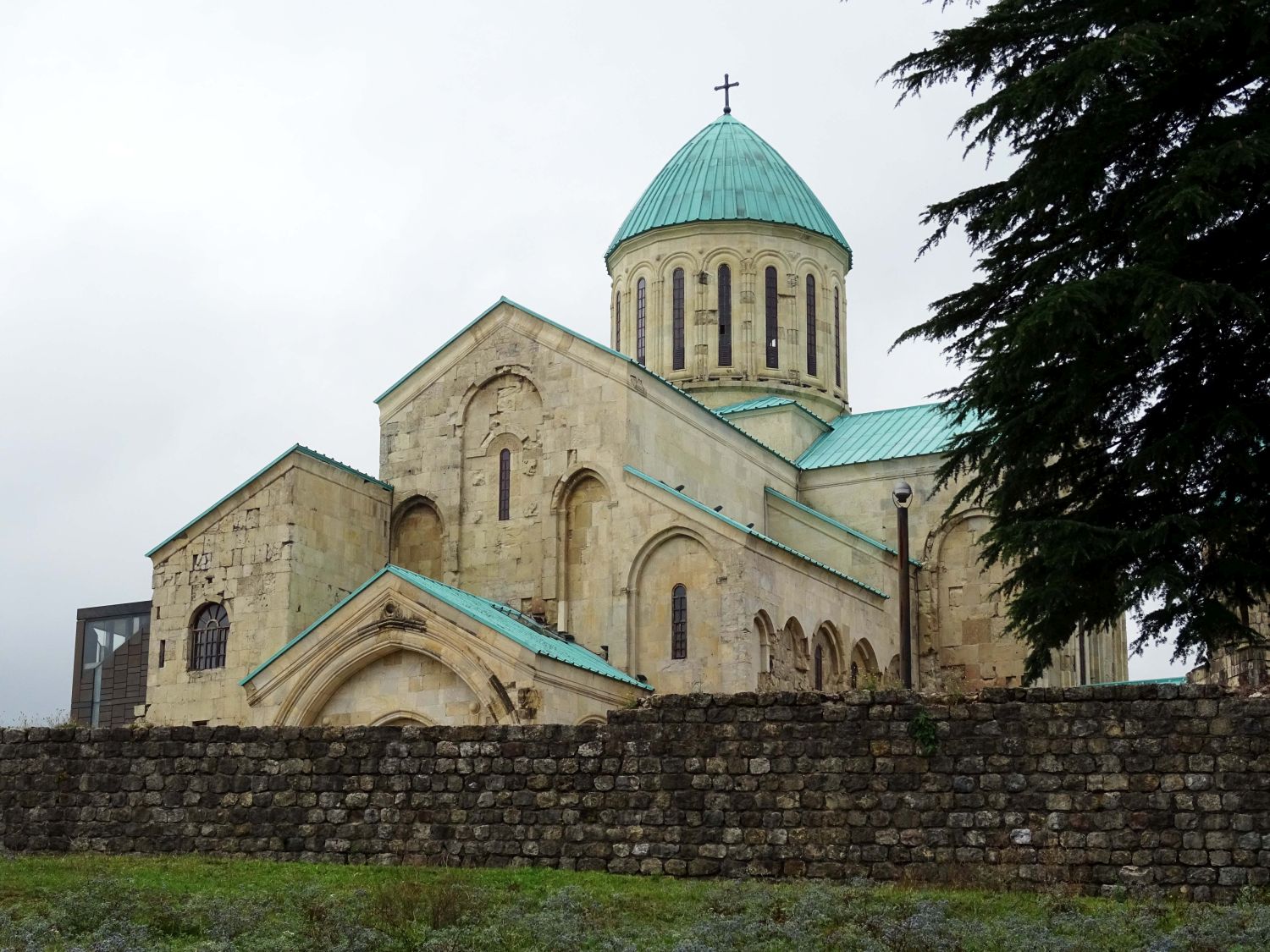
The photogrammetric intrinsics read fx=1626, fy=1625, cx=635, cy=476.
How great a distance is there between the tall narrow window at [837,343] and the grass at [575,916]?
22.0 metres

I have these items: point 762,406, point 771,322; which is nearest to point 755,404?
point 762,406

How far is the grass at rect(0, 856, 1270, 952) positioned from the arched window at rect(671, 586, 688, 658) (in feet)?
Result: 35.7

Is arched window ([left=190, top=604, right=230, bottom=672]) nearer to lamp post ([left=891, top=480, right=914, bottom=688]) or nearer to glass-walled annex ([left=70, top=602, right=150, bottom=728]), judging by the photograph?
lamp post ([left=891, top=480, right=914, bottom=688])

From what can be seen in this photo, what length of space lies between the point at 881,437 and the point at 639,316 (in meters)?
5.55

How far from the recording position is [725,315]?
3228 cm

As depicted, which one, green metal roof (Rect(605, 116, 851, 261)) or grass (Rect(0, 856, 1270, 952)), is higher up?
green metal roof (Rect(605, 116, 851, 261))

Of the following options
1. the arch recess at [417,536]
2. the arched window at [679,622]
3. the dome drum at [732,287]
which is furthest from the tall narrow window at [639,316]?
the arched window at [679,622]

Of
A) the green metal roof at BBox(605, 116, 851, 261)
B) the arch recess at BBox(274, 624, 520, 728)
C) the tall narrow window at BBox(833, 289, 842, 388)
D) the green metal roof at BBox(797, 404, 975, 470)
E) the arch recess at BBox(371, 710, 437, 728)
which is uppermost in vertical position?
the green metal roof at BBox(605, 116, 851, 261)

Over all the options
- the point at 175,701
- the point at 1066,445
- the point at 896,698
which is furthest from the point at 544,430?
the point at 896,698

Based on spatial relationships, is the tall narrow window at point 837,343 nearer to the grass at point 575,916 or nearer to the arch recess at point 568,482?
the arch recess at point 568,482

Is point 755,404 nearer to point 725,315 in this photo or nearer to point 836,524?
point 725,315

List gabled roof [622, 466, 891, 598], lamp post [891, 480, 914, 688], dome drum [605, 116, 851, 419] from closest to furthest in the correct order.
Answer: lamp post [891, 480, 914, 688] → gabled roof [622, 466, 891, 598] → dome drum [605, 116, 851, 419]

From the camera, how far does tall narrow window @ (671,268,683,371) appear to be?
107ft

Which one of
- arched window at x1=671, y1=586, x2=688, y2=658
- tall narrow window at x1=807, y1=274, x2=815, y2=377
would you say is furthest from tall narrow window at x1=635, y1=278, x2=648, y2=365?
arched window at x1=671, y1=586, x2=688, y2=658
